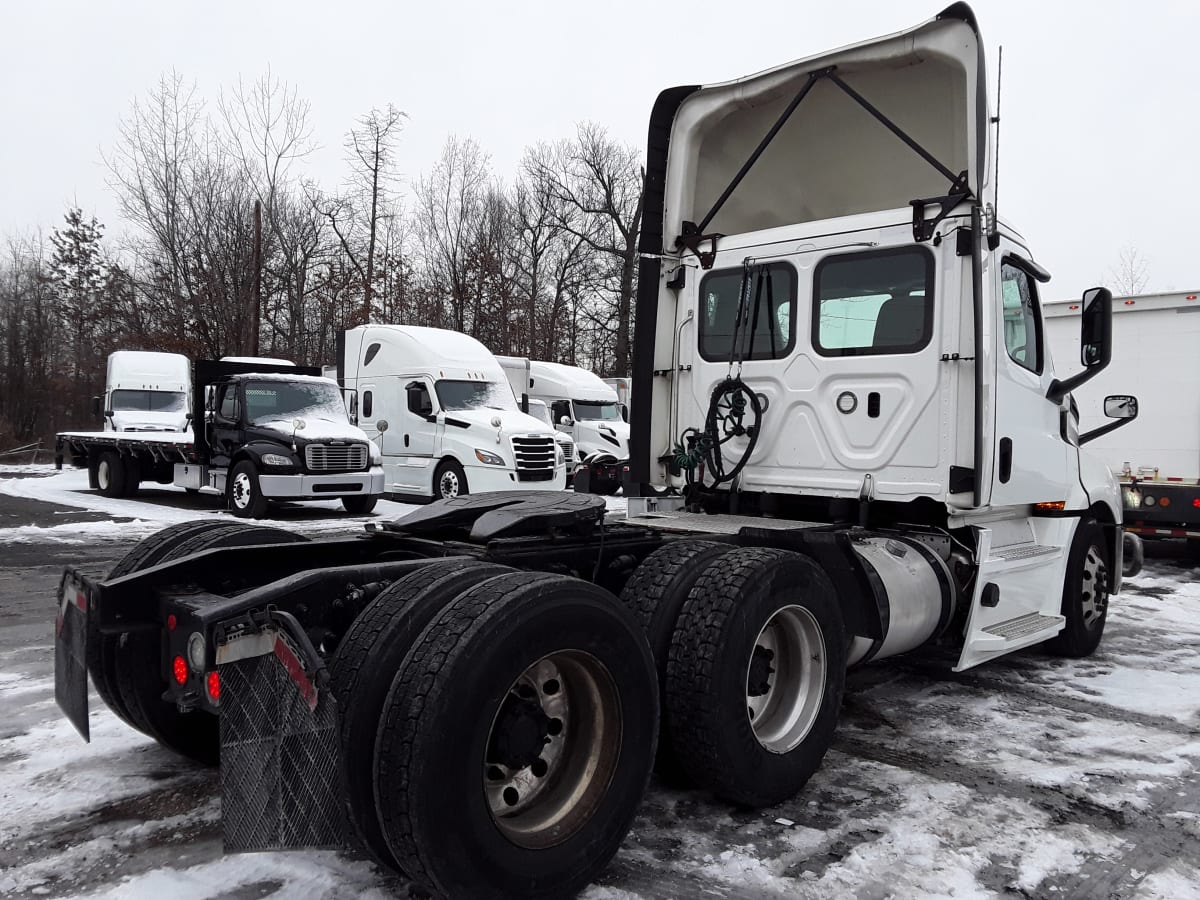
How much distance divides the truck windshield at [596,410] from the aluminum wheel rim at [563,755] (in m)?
19.8

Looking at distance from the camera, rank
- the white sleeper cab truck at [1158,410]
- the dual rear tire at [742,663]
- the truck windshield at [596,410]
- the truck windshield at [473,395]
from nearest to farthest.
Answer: the dual rear tire at [742,663]
the white sleeper cab truck at [1158,410]
the truck windshield at [473,395]
the truck windshield at [596,410]

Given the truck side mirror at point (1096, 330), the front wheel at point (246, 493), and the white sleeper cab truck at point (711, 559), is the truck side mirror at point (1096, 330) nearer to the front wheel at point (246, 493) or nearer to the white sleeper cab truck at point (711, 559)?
the white sleeper cab truck at point (711, 559)

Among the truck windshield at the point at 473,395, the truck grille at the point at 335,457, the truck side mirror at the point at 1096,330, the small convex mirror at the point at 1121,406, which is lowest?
the truck grille at the point at 335,457

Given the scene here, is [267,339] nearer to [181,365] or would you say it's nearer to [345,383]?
[181,365]

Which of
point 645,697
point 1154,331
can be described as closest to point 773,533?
point 645,697

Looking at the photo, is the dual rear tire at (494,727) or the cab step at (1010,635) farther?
the cab step at (1010,635)

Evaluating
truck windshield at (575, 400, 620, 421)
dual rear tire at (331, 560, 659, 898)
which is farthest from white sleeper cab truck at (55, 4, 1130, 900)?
truck windshield at (575, 400, 620, 421)

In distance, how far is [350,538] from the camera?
4344mm

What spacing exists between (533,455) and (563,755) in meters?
13.0

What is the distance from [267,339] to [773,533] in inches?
1291

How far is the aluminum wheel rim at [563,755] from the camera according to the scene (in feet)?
9.87

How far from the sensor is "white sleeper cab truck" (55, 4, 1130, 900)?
2691 millimetres

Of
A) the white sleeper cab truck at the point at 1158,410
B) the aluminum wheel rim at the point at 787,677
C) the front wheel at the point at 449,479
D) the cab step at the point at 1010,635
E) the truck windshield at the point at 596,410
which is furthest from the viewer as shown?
the truck windshield at the point at 596,410

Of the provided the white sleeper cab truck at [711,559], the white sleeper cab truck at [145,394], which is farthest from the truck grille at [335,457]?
the white sleeper cab truck at [711,559]
